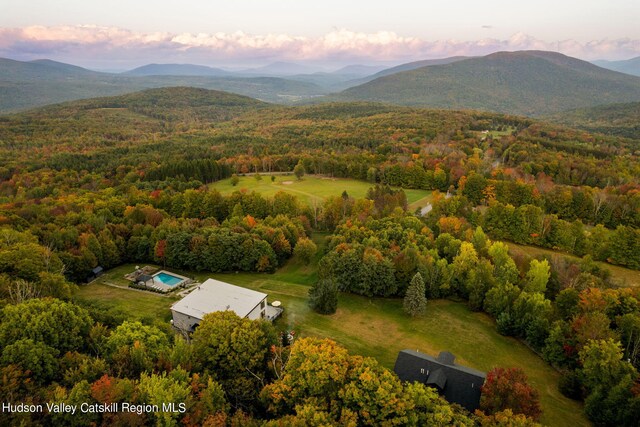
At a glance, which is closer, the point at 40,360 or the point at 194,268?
the point at 40,360

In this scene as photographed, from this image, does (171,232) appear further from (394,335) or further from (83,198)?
(394,335)

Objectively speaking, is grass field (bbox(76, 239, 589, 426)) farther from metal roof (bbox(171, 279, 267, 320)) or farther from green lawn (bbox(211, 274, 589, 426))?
metal roof (bbox(171, 279, 267, 320))

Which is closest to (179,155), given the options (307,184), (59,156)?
(59,156)

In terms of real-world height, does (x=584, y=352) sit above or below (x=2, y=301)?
below

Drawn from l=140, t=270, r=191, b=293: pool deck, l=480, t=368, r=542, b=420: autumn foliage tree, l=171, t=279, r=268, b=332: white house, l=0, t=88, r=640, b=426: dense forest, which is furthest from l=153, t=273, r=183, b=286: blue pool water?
l=480, t=368, r=542, b=420: autumn foliage tree

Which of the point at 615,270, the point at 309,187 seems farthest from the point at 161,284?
the point at 615,270

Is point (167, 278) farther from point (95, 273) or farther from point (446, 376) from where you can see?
point (446, 376)

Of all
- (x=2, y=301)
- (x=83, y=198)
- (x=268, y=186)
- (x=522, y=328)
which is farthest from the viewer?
(x=268, y=186)
